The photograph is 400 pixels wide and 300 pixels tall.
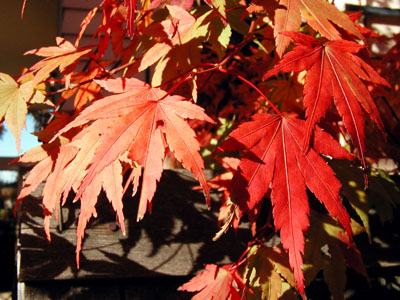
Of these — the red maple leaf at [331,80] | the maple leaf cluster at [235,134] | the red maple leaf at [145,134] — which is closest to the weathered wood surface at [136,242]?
the maple leaf cluster at [235,134]

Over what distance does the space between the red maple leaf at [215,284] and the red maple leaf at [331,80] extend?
30 centimetres

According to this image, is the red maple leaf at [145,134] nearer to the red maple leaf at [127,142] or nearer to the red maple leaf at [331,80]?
the red maple leaf at [127,142]

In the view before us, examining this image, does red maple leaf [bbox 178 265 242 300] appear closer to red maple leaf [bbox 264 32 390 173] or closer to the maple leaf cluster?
the maple leaf cluster

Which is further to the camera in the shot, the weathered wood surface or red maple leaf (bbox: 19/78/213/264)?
the weathered wood surface

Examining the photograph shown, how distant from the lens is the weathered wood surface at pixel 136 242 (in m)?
0.82

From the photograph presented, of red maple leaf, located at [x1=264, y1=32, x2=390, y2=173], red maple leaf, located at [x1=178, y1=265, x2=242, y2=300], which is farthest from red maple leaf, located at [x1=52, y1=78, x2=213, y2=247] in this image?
red maple leaf, located at [x1=178, y1=265, x2=242, y2=300]

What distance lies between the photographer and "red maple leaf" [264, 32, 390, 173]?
622 millimetres

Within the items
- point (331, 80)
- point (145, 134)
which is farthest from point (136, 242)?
point (331, 80)

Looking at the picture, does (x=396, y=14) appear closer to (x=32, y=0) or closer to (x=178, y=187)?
(x=178, y=187)

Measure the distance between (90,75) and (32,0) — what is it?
1.56m

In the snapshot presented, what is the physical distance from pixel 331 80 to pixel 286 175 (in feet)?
0.53

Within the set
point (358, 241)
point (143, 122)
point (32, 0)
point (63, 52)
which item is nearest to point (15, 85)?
point (63, 52)

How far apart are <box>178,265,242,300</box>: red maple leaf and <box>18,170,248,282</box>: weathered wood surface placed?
3.6 inches

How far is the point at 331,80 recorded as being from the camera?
65 centimetres
